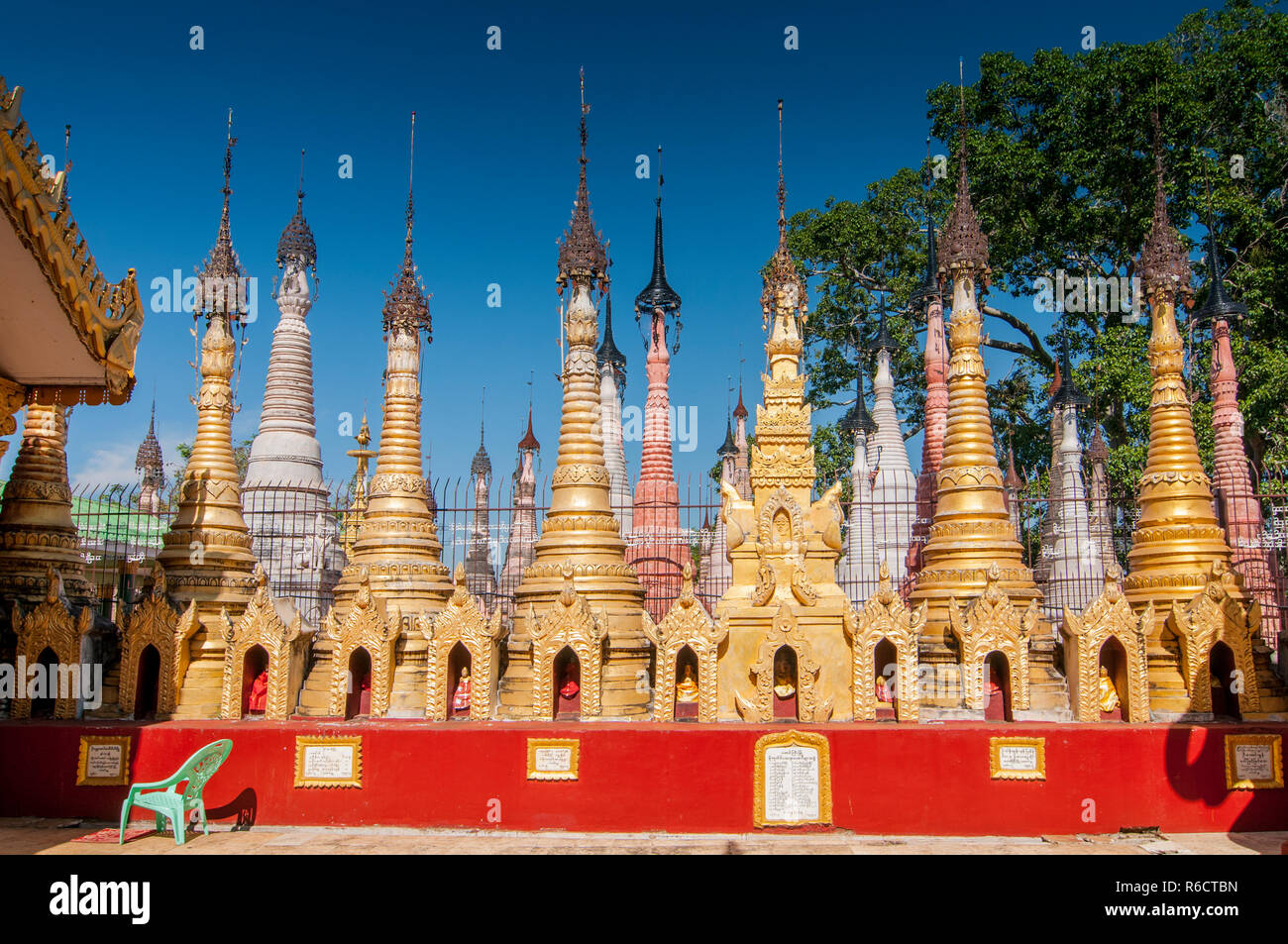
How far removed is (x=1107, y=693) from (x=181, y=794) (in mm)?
12871

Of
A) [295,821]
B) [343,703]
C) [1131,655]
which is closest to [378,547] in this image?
[343,703]

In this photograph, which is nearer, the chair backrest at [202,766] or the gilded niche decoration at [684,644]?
the chair backrest at [202,766]

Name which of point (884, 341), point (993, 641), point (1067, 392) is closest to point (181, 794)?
point (993, 641)

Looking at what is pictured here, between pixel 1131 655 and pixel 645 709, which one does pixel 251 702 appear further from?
pixel 1131 655

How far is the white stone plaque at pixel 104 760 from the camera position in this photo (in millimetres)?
14289

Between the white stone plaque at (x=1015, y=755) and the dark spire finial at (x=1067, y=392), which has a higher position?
the dark spire finial at (x=1067, y=392)

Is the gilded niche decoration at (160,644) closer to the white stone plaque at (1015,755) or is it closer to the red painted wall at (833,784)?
the red painted wall at (833,784)

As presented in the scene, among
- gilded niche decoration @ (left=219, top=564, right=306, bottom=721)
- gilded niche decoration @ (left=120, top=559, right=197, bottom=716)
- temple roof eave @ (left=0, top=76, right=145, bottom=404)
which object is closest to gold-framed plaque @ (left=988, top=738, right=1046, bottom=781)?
gilded niche decoration @ (left=219, top=564, right=306, bottom=721)

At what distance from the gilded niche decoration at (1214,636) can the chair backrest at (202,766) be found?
13.1m

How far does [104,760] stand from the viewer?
14312 mm

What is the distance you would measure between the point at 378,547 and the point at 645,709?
207 inches

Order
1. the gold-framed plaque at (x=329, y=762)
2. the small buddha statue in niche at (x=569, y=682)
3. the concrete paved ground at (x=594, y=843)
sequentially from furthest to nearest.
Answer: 1. the small buddha statue in niche at (x=569, y=682)
2. the gold-framed plaque at (x=329, y=762)
3. the concrete paved ground at (x=594, y=843)

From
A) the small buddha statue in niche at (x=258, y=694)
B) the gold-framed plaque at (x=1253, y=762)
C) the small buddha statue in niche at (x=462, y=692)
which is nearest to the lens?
the gold-framed plaque at (x=1253, y=762)

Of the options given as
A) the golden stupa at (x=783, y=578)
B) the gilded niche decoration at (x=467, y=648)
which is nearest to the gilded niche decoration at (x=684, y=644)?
Answer: the golden stupa at (x=783, y=578)
